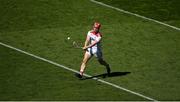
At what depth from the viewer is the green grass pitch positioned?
834 inches

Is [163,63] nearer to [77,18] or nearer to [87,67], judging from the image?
[87,67]

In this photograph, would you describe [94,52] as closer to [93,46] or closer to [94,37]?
[93,46]

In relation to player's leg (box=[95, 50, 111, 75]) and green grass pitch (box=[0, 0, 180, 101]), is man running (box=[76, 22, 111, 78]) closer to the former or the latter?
player's leg (box=[95, 50, 111, 75])

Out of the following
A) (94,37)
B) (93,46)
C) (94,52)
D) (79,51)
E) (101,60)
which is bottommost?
(79,51)

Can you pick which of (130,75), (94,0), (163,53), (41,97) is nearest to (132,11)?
(94,0)

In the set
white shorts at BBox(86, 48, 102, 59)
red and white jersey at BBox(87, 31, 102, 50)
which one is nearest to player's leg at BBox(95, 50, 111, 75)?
white shorts at BBox(86, 48, 102, 59)

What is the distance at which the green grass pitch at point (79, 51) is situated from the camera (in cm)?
2119

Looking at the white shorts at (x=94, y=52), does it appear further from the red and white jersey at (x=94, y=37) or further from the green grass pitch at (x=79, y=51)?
the green grass pitch at (x=79, y=51)

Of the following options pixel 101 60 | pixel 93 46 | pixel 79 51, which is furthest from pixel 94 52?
pixel 79 51

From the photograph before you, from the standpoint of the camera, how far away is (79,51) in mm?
24953

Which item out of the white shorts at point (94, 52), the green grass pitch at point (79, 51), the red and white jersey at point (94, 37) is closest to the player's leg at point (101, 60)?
the white shorts at point (94, 52)

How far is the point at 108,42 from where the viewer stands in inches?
1012

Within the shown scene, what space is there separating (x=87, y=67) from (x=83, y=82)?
1.51m

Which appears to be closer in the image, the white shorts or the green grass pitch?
the green grass pitch
